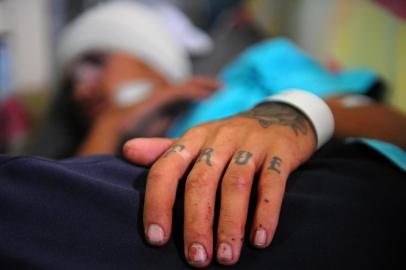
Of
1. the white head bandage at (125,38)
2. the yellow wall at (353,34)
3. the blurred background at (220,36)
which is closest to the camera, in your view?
the yellow wall at (353,34)

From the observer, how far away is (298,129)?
0.52 meters

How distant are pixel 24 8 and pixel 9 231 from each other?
1.30 m

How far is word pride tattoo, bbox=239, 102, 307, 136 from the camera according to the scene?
0.52 metres

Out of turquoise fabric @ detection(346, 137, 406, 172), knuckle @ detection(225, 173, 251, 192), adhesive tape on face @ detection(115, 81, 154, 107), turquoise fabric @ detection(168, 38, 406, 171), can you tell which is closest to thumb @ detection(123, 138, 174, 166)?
knuckle @ detection(225, 173, 251, 192)

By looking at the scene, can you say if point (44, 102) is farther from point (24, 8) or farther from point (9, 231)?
point (9, 231)

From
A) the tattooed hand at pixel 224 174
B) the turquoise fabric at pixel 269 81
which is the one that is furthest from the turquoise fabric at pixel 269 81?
the tattooed hand at pixel 224 174

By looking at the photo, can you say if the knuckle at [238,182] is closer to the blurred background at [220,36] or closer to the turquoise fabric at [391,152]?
the turquoise fabric at [391,152]

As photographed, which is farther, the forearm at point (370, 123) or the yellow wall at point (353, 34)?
the yellow wall at point (353, 34)

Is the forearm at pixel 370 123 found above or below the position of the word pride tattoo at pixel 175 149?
below

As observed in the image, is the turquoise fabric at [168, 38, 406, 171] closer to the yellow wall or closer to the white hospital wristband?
the yellow wall

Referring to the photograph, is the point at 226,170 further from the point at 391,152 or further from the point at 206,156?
the point at 391,152

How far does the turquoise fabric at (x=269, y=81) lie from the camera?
0.96 metres

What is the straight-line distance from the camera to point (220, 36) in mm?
1643

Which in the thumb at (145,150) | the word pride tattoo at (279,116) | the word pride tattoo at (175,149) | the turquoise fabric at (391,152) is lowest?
the turquoise fabric at (391,152)
